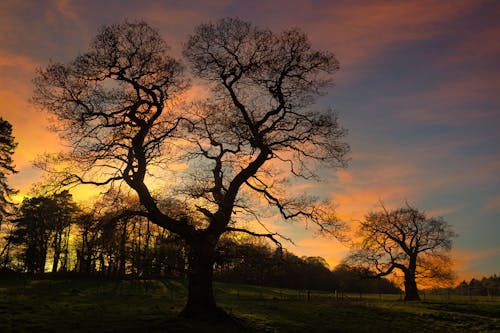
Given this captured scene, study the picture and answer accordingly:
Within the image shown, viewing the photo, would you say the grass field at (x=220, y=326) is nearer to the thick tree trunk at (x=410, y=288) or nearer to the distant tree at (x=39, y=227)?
the thick tree trunk at (x=410, y=288)

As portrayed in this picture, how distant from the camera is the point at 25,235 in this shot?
65.4 metres

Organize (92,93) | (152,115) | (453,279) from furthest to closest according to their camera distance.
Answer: (453,279) → (152,115) → (92,93)

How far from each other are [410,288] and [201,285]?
4071 cm

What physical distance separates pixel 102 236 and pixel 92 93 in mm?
7646

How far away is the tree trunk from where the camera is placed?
20406mm

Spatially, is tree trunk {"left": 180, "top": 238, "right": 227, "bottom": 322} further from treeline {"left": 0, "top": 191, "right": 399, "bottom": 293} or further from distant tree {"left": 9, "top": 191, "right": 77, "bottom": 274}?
distant tree {"left": 9, "top": 191, "right": 77, "bottom": 274}

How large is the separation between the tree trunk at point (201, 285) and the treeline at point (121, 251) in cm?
53

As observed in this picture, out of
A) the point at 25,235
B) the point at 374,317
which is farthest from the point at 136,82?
the point at 25,235

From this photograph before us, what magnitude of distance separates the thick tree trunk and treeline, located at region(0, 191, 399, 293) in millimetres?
5981

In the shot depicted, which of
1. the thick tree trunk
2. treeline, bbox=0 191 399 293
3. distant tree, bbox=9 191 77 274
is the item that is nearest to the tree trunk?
treeline, bbox=0 191 399 293

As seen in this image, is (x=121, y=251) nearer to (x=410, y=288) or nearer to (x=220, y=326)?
(x=220, y=326)

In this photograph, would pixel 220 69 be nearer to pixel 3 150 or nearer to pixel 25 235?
pixel 3 150

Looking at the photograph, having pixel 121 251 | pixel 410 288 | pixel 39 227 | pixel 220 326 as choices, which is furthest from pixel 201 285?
pixel 39 227

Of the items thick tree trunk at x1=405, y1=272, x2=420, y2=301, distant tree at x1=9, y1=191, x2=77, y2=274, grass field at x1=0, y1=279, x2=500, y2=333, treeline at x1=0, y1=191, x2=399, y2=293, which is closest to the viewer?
grass field at x1=0, y1=279, x2=500, y2=333
